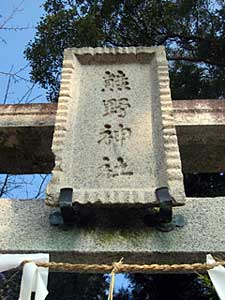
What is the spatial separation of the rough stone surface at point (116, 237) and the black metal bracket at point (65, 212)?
0.11ft

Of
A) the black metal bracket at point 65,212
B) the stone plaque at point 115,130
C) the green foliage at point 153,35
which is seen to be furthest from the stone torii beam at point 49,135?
the green foliage at point 153,35

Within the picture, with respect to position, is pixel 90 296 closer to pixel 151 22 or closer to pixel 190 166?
pixel 190 166

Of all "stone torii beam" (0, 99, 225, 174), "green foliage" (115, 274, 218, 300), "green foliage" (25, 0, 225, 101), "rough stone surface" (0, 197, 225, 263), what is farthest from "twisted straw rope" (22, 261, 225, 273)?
"green foliage" (25, 0, 225, 101)

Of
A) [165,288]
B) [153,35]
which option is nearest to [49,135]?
[165,288]

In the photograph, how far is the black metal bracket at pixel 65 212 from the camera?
187 cm

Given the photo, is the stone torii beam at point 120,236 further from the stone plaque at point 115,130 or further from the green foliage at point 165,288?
the green foliage at point 165,288

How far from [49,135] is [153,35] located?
2959 millimetres

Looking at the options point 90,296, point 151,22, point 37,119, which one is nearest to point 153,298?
point 90,296

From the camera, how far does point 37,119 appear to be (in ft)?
8.94

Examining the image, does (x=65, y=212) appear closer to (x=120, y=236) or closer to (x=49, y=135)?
(x=120, y=236)

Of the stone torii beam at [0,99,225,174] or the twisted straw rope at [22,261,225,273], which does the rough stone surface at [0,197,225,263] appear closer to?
the twisted straw rope at [22,261,225,273]

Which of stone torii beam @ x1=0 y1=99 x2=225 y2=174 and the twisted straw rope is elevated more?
stone torii beam @ x1=0 y1=99 x2=225 y2=174

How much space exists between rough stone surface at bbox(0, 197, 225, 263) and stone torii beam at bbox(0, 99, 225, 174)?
68 cm

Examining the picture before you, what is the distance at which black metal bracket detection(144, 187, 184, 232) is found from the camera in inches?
73.2
